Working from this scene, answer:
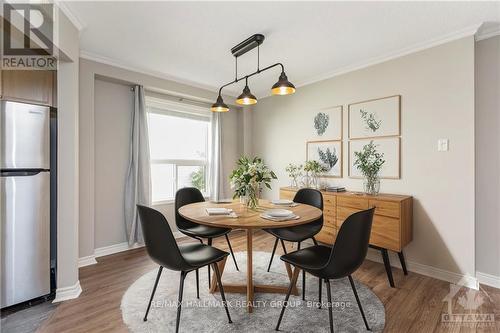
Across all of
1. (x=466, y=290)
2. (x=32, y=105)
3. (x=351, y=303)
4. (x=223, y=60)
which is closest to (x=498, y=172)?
(x=466, y=290)

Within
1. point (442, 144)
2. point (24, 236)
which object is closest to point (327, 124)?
point (442, 144)

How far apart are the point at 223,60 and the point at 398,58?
6.90ft

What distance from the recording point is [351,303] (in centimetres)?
206

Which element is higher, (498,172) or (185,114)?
(185,114)

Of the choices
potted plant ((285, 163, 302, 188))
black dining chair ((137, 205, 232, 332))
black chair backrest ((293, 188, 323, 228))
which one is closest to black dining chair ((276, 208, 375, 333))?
black dining chair ((137, 205, 232, 332))

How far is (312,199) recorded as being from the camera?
2762 millimetres

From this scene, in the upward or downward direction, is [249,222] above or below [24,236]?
above

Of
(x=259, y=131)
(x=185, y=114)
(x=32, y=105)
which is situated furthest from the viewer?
(x=259, y=131)

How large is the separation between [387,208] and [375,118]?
3.80ft

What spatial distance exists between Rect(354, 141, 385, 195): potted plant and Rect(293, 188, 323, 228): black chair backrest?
2.23ft

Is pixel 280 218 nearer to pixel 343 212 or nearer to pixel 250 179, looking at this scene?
pixel 250 179

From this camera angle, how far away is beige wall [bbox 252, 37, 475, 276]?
237cm

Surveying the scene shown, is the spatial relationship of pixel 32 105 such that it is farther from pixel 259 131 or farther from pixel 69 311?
pixel 259 131
